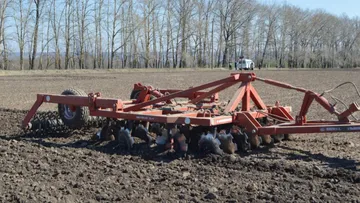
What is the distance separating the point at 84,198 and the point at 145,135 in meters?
2.38

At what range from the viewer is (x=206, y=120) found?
19.2 ft

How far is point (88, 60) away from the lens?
6103 centimetres

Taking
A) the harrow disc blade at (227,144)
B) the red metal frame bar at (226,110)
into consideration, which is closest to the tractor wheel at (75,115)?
the red metal frame bar at (226,110)

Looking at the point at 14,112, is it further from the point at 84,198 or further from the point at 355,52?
the point at 355,52

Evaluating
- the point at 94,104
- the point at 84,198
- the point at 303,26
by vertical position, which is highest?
the point at 303,26

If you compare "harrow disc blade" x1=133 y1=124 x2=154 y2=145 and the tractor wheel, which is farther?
the tractor wheel

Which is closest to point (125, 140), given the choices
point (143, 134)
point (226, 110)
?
point (143, 134)

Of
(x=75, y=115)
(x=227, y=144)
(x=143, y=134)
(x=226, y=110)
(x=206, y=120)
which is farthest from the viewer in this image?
(x=75, y=115)

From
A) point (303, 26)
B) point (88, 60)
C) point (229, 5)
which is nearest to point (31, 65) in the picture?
point (88, 60)

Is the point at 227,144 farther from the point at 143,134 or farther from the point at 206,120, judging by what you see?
the point at 143,134

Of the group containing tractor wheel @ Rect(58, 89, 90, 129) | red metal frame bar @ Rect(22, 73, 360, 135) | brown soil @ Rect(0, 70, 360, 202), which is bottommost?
brown soil @ Rect(0, 70, 360, 202)

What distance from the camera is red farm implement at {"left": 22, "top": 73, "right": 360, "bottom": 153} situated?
5.91 meters

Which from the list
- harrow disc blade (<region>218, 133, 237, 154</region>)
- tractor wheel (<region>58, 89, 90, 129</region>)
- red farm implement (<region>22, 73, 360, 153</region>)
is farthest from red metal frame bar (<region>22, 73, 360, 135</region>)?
tractor wheel (<region>58, 89, 90, 129</region>)

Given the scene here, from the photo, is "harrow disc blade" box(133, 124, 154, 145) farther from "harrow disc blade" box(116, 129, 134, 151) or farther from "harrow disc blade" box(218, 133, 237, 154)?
"harrow disc blade" box(218, 133, 237, 154)
